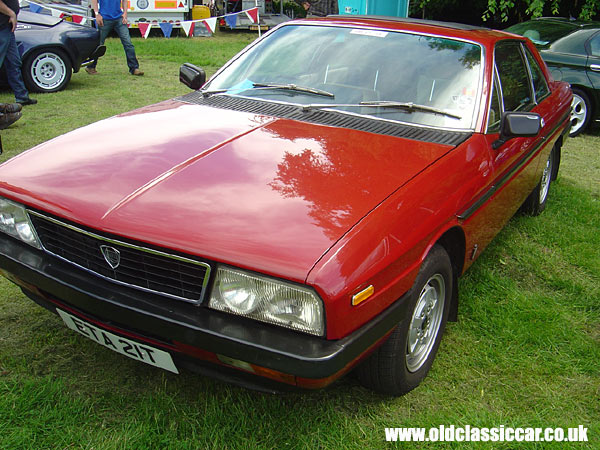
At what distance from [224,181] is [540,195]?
3.28 m

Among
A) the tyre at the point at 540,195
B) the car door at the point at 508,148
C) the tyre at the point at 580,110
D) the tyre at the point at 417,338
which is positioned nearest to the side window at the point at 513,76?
the car door at the point at 508,148

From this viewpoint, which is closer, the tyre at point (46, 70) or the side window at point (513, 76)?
the side window at point (513, 76)

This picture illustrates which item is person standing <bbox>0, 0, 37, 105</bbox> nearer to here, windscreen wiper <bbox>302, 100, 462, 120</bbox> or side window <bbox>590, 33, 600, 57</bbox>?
windscreen wiper <bbox>302, 100, 462, 120</bbox>

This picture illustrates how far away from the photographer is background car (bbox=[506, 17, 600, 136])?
7352 mm

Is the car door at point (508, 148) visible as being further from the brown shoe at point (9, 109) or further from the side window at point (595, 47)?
the brown shoe at point (9, 109)

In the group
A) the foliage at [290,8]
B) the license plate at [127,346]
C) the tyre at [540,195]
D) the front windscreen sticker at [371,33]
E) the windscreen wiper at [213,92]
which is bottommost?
the foliage at [290,8]

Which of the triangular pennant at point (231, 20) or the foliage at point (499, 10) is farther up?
the foliage at point (499, 10)

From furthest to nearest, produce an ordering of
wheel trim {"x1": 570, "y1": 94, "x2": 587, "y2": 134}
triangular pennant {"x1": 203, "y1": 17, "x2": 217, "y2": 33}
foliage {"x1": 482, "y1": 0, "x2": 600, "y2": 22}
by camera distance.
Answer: triangular pennant {"x1": 203, "y1": 17, "x2": 217, "y2": 33}, foliage {"x1": 482, "y1": 0, "x2": 600, "y2": 22}, wheel trim {"x1": 570, "y1": 94, "x2": 587, "y2": 134}

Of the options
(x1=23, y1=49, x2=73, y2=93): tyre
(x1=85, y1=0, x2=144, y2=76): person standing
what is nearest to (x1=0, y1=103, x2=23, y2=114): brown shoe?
(x1=23, y1=49, x2=73, y2=93): tyre

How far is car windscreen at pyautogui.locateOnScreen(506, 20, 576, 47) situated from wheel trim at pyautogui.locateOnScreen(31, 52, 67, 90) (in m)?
6.76

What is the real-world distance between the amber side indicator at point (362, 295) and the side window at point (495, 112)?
4.60 feet

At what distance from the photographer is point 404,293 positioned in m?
2.16

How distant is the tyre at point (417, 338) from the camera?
2275 mm

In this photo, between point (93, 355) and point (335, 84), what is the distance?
A: 1.90 m
